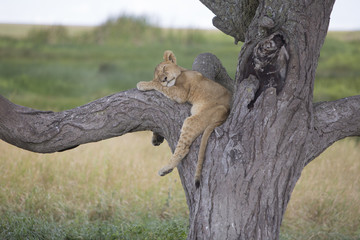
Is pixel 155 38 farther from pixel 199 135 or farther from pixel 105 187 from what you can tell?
pixel 199 135

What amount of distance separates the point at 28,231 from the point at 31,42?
40.4ft

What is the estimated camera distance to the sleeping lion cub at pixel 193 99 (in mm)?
3625

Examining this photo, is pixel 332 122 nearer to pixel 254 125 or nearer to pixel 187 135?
pixel 254 125

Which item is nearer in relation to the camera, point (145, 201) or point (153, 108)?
point (153, 108)

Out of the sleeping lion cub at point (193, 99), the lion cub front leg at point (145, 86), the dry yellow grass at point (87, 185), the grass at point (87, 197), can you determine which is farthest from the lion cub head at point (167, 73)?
the dry yellow grass at point (87, 185)

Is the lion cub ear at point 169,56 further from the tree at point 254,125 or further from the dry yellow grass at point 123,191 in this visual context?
the dry yellow grass at point 123,191

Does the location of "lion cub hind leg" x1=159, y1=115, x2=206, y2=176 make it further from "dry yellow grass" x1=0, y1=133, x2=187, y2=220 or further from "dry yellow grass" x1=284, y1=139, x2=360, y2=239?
"dry yellow grass" x1=284, y1=139, x2=360, y2=239

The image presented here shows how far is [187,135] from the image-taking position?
11.9 feet

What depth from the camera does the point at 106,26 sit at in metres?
15.3

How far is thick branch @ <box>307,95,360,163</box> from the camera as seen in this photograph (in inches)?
147

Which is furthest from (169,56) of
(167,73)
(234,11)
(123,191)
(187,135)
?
(123,191)

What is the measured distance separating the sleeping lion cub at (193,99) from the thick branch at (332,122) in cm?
83

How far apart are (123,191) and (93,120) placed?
2.72 metres

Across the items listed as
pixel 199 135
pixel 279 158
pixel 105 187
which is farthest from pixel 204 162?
pixel 105 187
